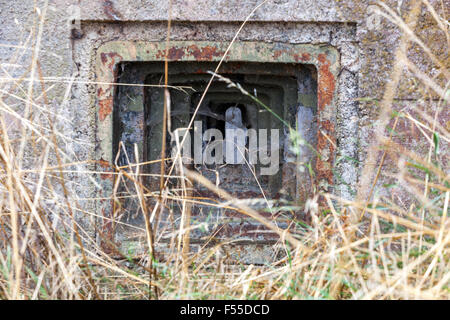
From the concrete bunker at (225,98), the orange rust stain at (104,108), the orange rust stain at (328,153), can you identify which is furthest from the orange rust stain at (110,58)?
the orange rust stain at (328,153)

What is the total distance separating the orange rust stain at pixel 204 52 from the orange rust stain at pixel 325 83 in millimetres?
381

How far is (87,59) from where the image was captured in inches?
70.6

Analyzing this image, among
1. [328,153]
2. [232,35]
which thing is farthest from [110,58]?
[328,153]

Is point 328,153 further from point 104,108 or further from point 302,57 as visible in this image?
point 104,108

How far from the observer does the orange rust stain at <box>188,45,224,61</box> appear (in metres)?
1.77

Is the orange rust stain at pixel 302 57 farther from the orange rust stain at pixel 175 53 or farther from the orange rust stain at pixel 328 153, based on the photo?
the orange rust stain at pixel 175 53

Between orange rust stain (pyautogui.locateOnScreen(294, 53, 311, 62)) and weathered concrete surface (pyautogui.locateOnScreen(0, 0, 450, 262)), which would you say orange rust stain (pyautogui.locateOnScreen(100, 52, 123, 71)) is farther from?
orange rust stain (pyautogui.locateOnScreen(294, 53, 311, 62))

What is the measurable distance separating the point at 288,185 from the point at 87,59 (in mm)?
944

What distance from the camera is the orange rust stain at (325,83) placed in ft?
5.73

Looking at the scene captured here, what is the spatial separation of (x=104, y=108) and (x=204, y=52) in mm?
440

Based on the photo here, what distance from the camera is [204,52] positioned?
5.82ft
